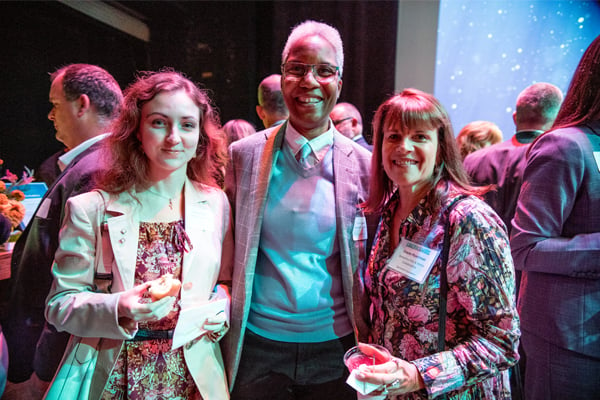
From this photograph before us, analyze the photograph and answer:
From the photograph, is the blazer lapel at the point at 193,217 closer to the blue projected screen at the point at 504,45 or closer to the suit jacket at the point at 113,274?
the suit jacket at the point at 113,274

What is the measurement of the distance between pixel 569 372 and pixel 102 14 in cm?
328

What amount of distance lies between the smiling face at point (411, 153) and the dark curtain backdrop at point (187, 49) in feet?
3.63

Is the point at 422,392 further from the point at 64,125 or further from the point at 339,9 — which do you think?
the point at 339,9

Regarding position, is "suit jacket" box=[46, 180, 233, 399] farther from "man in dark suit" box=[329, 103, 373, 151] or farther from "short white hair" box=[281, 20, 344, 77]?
"man in dark suit" box=[329, 103, 373, 151]

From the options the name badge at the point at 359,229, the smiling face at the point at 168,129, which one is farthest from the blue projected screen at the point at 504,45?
the smiling face at the point at 168,129

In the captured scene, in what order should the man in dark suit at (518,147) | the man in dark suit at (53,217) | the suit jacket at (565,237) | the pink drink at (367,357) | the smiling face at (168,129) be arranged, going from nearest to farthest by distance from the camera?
the pink drink at (367,357) → the smiling face at (168,129) → the suit jacket at (565,237) → the man in dark suit at (53,217) → the man in dark suit at (518,147)

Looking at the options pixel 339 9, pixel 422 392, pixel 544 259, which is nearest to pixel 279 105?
pixel 339 9

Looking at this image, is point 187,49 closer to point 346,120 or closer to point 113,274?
point 346,120

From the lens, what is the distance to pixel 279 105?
2955mm

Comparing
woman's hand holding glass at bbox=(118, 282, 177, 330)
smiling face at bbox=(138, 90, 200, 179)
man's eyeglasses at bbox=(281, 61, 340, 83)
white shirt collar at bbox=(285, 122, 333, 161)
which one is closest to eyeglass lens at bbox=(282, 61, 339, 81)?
man's eyeglasses at bbox=(281, 61, 340, 83)

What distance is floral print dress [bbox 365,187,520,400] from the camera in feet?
3.19

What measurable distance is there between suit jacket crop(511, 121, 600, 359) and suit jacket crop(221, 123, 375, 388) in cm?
69

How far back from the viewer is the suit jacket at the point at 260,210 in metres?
1.37

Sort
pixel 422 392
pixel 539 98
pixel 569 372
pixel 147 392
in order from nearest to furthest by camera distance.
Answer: pixel 422 392 → pixel 147 392 → pixel 569 372 → pixel 539 98
